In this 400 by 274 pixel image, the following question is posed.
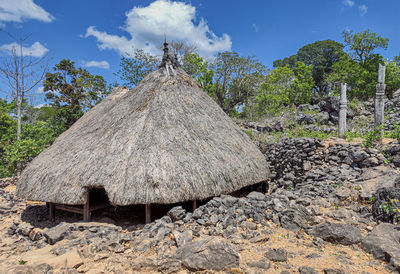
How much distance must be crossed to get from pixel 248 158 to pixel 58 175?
5467 millimetres

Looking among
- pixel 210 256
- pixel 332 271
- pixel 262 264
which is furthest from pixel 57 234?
pixel 332 271

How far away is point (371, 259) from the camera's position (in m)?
3.64

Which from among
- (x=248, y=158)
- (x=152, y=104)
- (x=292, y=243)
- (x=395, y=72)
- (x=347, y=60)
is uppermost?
(x=347, y=60)

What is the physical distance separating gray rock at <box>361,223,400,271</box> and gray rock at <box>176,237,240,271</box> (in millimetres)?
2210

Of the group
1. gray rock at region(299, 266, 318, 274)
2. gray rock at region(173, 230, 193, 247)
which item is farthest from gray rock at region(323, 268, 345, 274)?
gray rock at region(173, 230, 193, 247)

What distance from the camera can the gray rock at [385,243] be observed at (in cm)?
346

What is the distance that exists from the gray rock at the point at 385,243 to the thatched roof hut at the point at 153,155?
316 cm

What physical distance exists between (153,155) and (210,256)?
2964 millimetres

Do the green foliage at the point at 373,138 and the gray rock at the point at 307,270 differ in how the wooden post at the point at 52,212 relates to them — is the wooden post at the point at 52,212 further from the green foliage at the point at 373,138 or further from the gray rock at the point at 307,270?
the green foliage at the point at 373,138

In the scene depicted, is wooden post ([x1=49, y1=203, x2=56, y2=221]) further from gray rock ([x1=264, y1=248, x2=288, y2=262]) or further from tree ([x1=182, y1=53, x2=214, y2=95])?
tree ([x1=182, y1=53, x2=214, y2=95])

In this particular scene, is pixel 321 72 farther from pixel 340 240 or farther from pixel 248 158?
pixel 340 240

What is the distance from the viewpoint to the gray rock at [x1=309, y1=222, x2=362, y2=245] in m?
4.07

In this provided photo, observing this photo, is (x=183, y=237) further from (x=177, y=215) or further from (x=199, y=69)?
(x=199, y=69)

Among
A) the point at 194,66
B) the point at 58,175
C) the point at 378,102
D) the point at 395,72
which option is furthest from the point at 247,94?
the point at 58,175
